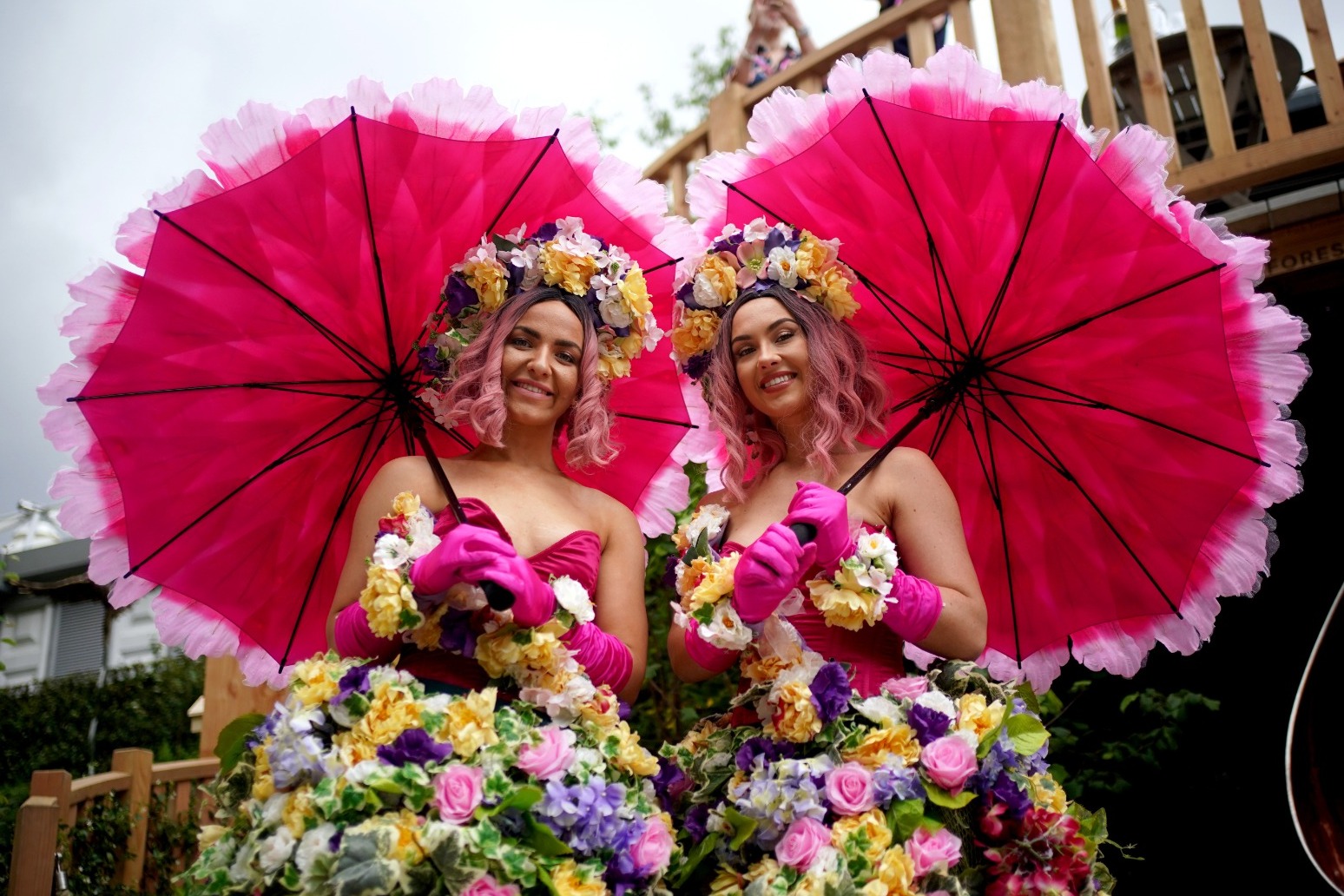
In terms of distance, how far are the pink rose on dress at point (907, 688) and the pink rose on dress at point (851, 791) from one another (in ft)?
0.84

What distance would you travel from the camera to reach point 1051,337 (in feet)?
8.56

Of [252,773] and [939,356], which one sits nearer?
[252,773]

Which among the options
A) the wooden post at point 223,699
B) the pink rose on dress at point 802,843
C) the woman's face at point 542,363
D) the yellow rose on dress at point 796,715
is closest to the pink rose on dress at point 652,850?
the pink rose on dress at point 802,843

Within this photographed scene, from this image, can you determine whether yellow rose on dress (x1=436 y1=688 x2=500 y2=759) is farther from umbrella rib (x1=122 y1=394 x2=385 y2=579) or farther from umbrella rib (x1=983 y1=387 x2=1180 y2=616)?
umbrella rib (x1=983 y1=387 x2=1180 y2=616)

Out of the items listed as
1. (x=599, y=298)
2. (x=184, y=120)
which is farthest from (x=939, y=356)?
(x=184, y=120)

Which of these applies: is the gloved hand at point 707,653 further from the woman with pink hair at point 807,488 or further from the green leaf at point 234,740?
the green leaf at point 234,740


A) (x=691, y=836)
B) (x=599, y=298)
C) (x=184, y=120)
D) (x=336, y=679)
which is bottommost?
Result: (x=691, y=836)

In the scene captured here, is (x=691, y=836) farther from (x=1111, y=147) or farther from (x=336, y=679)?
(x=1111, y=147)

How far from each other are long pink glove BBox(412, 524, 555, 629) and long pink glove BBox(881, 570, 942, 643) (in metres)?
0.78

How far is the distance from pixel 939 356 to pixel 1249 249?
78cm

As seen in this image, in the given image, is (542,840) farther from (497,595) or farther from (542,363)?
(542,363)

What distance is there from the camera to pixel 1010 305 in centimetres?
266

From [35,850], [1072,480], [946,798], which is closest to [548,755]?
[946,798]

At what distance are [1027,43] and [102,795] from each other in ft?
16.0
